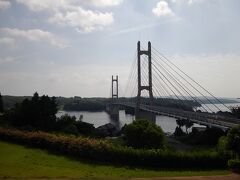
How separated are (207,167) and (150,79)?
34806 mm

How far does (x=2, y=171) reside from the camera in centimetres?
2098

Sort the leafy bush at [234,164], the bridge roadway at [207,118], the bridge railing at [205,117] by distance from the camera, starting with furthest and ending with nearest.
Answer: the bridge railing at [205,117] < the bridge roadway at [207,118] < the leafy bush at [234,164]

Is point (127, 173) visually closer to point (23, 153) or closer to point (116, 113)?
point (23, 153)

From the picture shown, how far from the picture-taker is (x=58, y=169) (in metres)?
22.2

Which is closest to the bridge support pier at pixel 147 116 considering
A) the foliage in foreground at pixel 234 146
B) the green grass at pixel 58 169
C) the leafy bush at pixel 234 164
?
the green grass at pixel 58 169

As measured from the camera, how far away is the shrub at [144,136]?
30.5 metres

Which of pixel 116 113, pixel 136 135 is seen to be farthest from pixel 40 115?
pixel 116 113

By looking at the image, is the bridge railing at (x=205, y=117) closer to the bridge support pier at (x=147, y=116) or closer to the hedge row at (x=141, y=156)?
the bridge support pier at (x=147, y=116)

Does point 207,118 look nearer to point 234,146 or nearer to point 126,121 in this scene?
point 234,146

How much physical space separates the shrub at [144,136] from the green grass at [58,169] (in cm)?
647

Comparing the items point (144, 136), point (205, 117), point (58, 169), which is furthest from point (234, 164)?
point (205, 117)

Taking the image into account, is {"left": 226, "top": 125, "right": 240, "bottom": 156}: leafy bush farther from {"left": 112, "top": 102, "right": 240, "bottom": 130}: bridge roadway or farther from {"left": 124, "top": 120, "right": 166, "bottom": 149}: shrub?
{"left": 112, "top": 102, "right": 240, "bottom": 130}: bridge roadway

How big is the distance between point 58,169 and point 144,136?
9945mm

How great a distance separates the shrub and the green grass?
6474 millimetres
